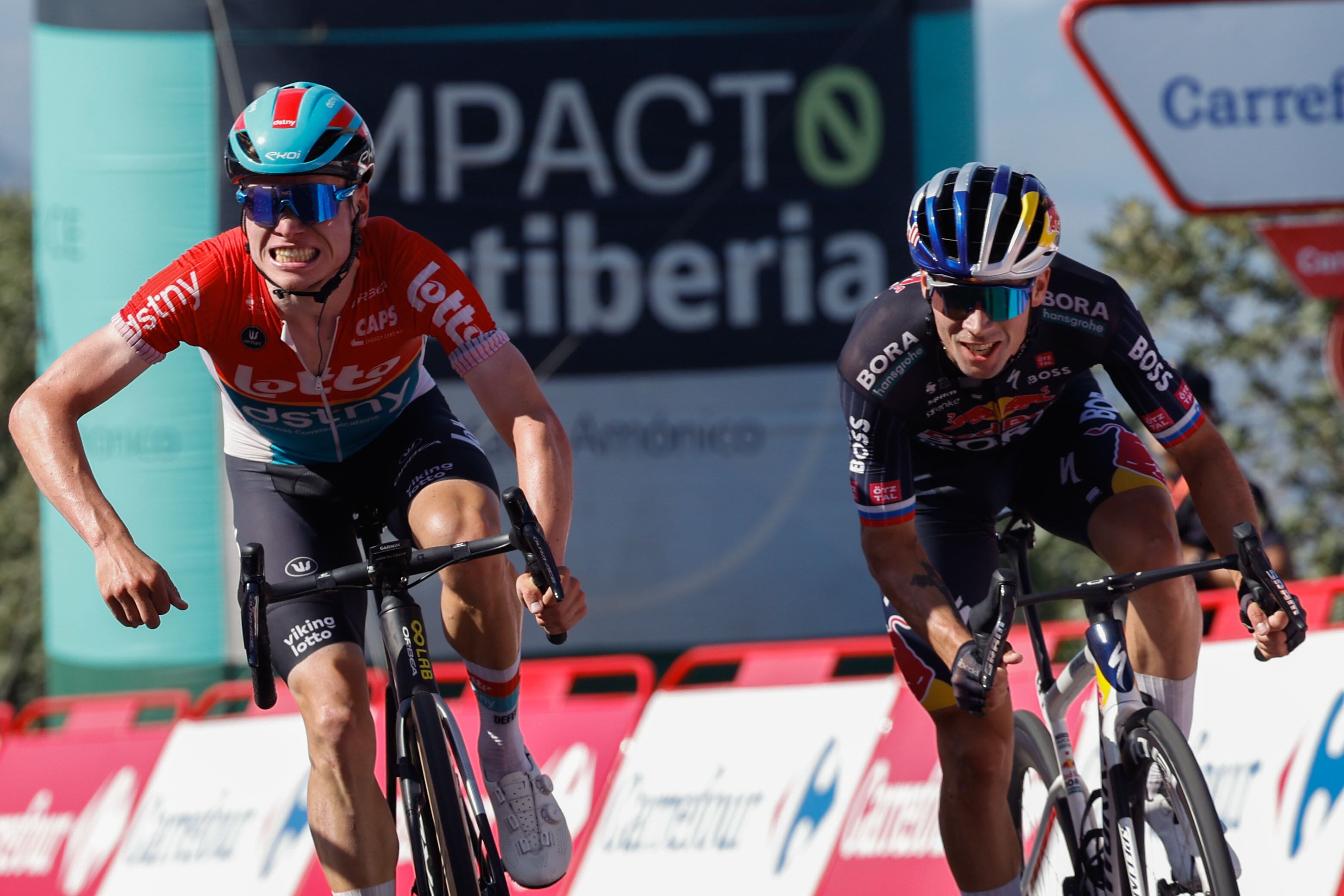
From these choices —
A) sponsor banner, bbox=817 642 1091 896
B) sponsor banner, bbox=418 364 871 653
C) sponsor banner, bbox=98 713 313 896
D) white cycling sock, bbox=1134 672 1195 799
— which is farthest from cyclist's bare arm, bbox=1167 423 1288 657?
sponsor banner, bbox=418 364 871 653

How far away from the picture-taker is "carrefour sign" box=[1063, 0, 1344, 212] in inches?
336

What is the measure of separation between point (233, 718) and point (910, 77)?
807cm

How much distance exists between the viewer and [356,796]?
15.1ft

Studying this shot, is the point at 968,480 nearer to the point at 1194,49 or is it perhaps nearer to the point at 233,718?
the point at 1194,49

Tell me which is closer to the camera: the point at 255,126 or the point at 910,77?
the point at 255,126

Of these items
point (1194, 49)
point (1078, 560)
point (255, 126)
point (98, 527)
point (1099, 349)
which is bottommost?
point (1078, 560)

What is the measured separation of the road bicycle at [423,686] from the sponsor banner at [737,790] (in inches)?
111

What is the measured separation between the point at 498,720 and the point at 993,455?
5.67 feet

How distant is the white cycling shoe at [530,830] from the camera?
4805mm

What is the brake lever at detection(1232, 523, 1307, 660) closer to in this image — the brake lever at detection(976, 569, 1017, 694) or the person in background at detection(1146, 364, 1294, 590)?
the brake lever at detection(976, 569, 1017, 694)

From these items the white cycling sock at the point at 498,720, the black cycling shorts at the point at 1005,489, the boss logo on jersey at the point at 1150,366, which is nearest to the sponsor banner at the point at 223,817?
the white cycling sock at the point at 498,720

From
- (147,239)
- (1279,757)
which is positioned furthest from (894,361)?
(147,239)

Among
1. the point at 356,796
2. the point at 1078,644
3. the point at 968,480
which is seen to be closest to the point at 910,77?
the point at 1078,644

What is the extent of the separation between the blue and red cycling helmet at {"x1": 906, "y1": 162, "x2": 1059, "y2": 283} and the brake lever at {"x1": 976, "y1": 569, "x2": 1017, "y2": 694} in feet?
2.65
